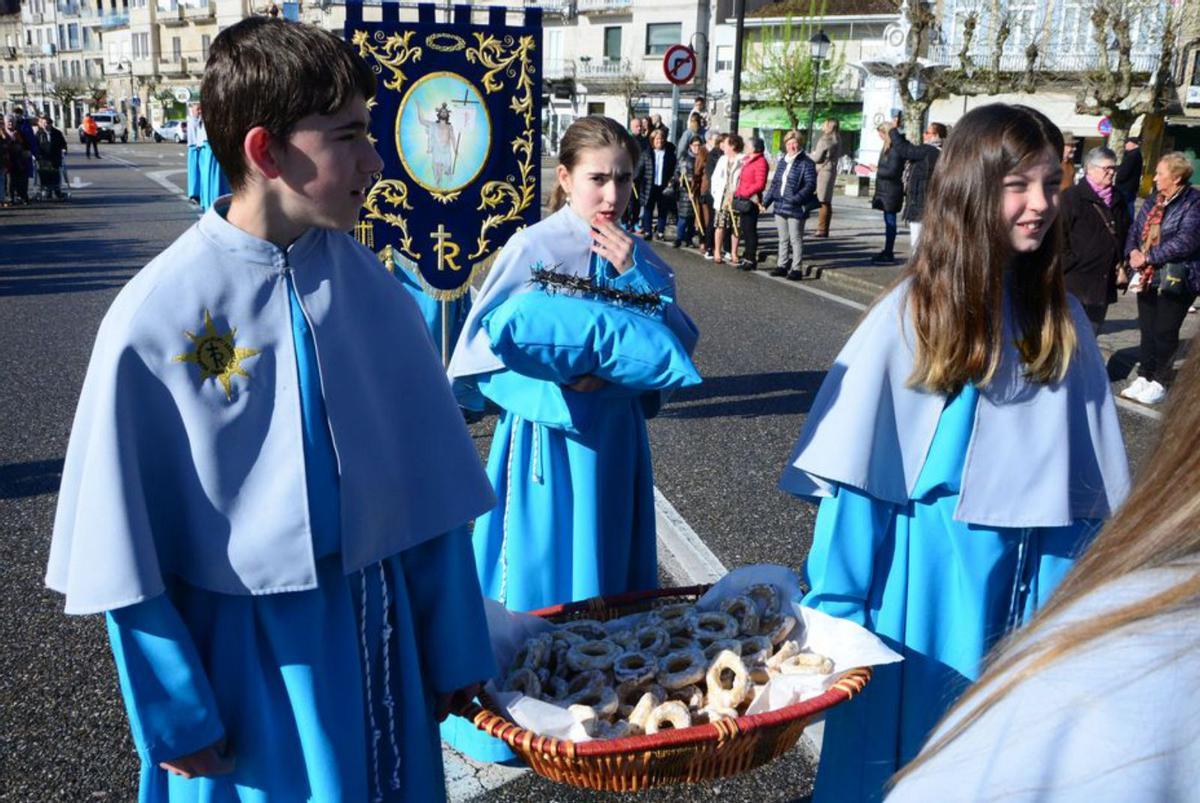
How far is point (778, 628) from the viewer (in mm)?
2299

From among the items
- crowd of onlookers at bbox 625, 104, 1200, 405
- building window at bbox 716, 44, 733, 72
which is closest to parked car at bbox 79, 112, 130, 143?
building window at bbox 716, 44, 733, 72

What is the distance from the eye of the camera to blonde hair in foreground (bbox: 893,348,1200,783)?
671 millimetres

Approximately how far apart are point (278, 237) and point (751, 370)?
653cm

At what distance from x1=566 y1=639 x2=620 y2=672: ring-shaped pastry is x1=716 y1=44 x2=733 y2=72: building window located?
51.4 metres

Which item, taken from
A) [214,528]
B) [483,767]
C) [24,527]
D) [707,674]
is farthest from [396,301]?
[24,527]

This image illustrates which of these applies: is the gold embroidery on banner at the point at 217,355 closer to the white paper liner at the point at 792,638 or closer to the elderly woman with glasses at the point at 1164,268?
the white paper liner at the point at 792,638

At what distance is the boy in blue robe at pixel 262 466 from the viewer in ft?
5.26

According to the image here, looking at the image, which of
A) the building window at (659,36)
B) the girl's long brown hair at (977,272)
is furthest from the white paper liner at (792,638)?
the building window at (659,36)

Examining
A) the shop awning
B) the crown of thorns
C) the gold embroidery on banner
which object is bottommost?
the crown of thorns

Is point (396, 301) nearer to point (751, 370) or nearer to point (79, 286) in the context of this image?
point (751, 370)

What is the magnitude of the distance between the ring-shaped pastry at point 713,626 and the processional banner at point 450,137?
336 cm

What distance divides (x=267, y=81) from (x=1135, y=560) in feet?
4.59

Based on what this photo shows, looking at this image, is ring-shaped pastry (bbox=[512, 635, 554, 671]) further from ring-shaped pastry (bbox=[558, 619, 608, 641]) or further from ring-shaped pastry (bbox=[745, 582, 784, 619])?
ring-shaped pastry (bbox=[745, 582, 784, 619])

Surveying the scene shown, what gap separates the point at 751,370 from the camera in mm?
8016
